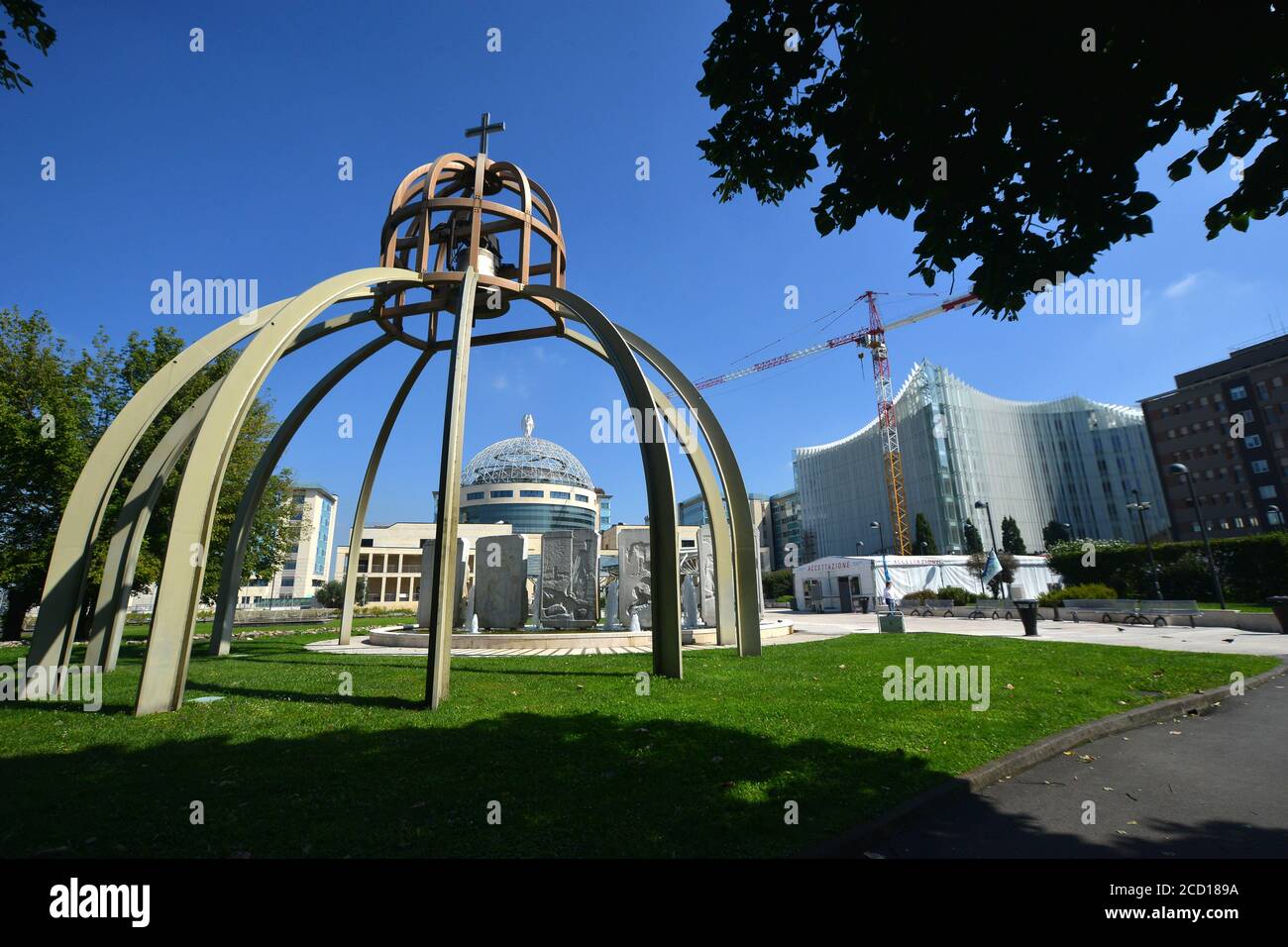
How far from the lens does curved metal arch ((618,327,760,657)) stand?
12.2 m

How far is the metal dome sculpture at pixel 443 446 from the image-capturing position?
311 inches

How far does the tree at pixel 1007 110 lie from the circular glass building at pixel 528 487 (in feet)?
251

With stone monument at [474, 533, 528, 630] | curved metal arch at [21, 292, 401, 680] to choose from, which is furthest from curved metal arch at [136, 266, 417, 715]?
stone monument at [474, 533, 528, 630]

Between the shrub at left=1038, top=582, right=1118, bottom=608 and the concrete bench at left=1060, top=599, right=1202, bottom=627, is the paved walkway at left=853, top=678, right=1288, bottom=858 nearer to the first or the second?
the concrete bench at left=1060, top=599, right=1202, bottom=627

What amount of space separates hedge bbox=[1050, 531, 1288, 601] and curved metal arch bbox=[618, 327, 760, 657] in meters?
34.2

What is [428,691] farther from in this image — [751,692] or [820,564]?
[820,564]

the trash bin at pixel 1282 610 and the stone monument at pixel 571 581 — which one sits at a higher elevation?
the stone monument at pixel 571 581

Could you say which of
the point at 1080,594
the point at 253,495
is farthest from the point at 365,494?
the point at 1080,594

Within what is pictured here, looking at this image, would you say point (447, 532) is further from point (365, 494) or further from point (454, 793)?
point (365, 494)

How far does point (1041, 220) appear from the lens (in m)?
5.15

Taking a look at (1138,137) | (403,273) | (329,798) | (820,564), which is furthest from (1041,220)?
(820,564)

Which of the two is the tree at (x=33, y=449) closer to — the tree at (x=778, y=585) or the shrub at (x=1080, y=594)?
the shrub at (x=1080, y=594)

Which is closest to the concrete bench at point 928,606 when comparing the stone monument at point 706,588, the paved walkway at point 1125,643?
the paved walkway at point 1125,643
